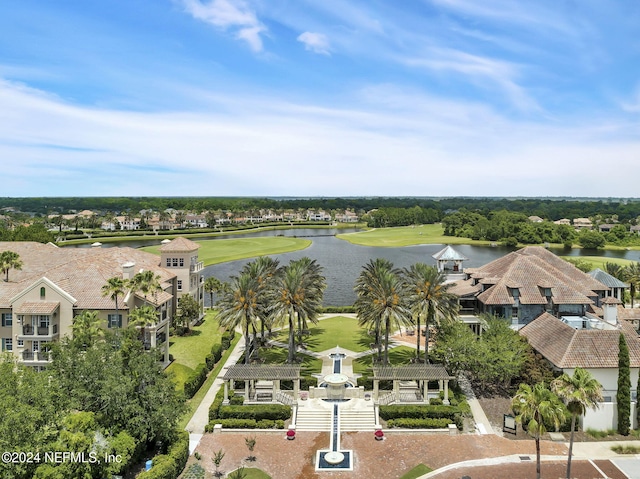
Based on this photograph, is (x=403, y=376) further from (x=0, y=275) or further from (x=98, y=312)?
(x=0, y=275)

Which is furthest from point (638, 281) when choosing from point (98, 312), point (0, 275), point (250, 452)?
point (0, 275)

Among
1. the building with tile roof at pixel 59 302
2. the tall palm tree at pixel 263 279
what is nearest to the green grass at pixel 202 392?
the building with tile roof at pixel 59 302

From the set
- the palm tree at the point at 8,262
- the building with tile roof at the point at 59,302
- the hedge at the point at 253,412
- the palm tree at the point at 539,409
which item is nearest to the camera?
the palm tree at the point at 539,409

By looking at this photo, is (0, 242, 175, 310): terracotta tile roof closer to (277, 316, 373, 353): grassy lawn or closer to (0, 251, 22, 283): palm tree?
(0, 251, 22, 283): palm tree

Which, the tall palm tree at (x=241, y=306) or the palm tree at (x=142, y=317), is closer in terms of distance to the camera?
the palm tree at (x=142, y=317)

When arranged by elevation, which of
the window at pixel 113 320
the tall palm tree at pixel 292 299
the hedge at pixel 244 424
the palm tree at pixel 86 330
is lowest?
the hedge at pixel 244 424

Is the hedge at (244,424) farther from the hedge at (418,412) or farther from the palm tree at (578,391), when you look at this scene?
the palm tree at (578,391)
